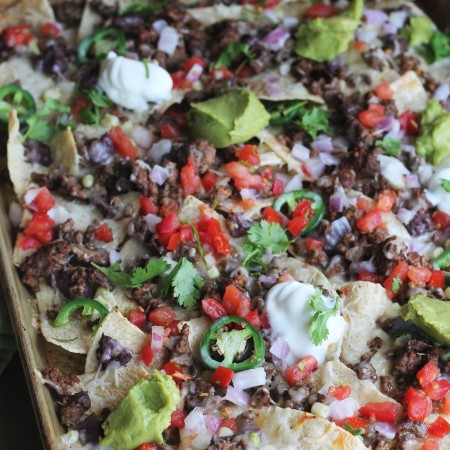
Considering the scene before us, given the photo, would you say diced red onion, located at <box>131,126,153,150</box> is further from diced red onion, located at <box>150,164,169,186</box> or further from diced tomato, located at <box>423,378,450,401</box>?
diced tomato, located at <box>423,378,450,401</box>

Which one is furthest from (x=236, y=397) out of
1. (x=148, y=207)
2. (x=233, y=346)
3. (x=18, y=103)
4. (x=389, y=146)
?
(x=18, y=103)

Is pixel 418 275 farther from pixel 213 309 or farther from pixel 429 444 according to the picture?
pixel 213 309

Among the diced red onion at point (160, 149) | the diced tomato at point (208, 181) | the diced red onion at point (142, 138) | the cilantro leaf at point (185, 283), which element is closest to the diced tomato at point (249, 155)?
the diced tomato at point (208, 181)

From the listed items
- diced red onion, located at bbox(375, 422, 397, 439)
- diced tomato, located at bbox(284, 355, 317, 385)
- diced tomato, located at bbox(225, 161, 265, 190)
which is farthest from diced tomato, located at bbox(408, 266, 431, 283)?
diced tomato, located at bbox(225, 161, 265, 190)

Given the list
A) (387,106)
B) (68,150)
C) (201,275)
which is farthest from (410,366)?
(68,150)

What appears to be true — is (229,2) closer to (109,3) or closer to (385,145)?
(109,3)

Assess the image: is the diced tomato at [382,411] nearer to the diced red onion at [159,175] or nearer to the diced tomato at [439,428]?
the diced tomato at [439,428]
